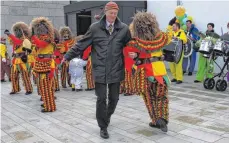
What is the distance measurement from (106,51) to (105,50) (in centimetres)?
2

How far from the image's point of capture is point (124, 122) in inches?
195

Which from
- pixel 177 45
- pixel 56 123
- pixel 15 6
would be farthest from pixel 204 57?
pixel 15 6

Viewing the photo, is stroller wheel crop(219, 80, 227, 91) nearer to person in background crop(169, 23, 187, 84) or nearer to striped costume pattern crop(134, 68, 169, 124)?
person in background crop(169, 23, 187, 84)

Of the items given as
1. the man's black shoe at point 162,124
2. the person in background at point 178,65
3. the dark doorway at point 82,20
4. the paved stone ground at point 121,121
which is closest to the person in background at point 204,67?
the person in background at point 178,65

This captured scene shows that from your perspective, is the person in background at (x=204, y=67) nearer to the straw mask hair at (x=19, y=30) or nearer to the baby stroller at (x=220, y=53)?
the baby stroller at (x=220, y=53)

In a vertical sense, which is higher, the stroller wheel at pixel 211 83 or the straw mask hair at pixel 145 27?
the straw mask hair at pixel 145 27

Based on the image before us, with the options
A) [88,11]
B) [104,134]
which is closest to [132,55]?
[104,134]

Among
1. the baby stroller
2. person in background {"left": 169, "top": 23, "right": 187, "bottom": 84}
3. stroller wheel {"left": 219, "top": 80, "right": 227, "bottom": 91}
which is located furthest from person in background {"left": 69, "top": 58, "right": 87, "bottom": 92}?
stroller wheel {"left": 219, "top": 80, "right": 227, "bottom": 91}

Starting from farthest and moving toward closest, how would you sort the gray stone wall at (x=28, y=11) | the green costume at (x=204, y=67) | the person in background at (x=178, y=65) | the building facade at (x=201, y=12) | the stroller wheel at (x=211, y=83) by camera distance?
the gray stone wall at (x=28, y=11), the building facade at (x=201, y=12), the person in background at (x=178, y=65), the green costume at (x=204, y=67), the stroller wheel at (x=211, y=83)

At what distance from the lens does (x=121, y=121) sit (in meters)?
5.02

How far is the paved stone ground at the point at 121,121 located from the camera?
422 centimetres

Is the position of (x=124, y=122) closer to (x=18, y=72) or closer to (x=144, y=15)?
(x=144, y=15)

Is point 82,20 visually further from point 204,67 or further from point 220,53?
point 220,53

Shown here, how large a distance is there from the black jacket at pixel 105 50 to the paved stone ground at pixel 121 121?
3.02ft
